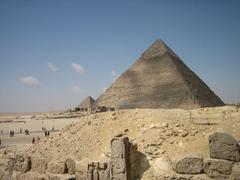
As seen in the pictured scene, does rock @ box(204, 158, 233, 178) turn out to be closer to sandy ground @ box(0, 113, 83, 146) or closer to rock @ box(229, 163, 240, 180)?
rock @ box(229, 163, 240, 180)

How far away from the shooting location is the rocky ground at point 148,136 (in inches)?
273

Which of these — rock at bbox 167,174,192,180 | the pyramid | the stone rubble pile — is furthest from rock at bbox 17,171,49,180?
the pyramid

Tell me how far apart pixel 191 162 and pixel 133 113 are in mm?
4680

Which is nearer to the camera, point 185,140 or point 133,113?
point 185,140

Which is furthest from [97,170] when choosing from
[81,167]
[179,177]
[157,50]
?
[157,50]

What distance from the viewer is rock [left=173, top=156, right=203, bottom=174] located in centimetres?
571

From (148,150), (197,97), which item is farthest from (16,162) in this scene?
(197,97)

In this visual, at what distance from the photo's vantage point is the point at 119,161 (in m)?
6.18

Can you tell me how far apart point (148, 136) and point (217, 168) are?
9.22ft

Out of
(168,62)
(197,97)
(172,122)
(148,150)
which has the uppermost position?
(168,62)

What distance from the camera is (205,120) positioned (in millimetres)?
8445

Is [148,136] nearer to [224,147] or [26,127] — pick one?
[224,147]

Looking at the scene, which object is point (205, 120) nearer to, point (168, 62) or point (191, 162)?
point (191, 162)

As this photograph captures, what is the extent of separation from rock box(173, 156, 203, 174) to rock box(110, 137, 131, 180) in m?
1.09
